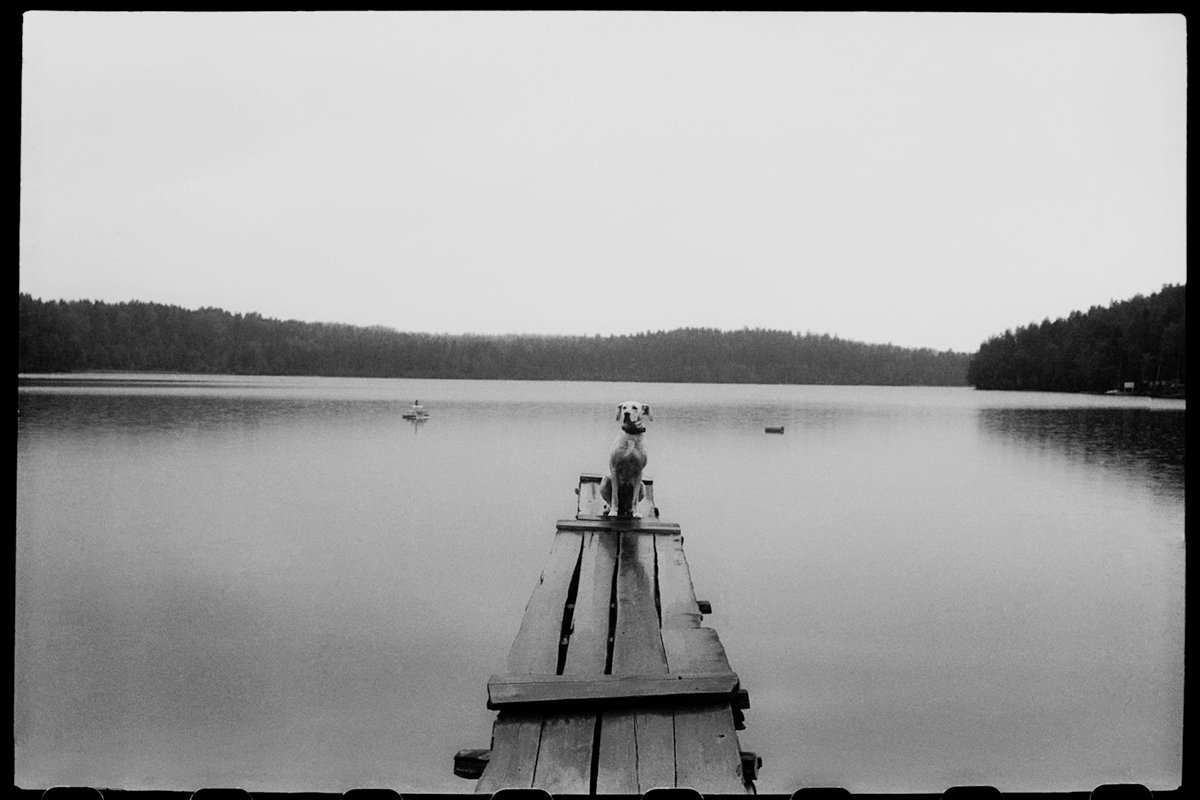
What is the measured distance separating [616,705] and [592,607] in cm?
101

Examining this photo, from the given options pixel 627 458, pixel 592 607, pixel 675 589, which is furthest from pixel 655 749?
pixel 627 458

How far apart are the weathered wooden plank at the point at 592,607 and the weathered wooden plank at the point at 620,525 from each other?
0.09 m

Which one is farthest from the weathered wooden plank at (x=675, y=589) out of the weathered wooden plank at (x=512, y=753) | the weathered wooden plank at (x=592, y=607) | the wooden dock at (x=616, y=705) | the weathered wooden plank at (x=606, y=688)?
the weathered wooden plank at (x=512, y=753)

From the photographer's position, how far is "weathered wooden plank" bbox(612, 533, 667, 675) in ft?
9.21

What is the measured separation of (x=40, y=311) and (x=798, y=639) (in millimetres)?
4778

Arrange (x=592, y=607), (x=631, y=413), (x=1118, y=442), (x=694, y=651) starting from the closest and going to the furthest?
1. (x=694, y=651)
2. (x=592, y=607)
3. (x=631, y=413)
4. (x=1118, y=442)

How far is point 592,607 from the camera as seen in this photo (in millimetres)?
3514

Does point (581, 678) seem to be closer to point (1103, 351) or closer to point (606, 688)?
point (606, 688)

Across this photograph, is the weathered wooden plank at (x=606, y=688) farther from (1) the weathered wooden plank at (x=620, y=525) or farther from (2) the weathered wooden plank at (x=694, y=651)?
(1) the weathered wooden plank at (x=620, y=525)

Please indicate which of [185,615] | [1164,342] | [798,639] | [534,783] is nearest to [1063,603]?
[798,639]

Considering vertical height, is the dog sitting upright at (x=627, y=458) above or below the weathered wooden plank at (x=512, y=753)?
above

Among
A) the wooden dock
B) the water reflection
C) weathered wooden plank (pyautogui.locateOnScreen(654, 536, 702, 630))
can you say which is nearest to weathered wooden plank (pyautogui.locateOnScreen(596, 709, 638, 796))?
the wooden dock

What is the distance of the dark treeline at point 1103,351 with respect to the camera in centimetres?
448

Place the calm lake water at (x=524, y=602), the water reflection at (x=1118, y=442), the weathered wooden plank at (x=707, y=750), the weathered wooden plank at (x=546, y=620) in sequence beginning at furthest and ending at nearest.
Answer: the water reflection at (x=1118, y=442)
the calm lake water at (x=524, y=602)
the weathered wooden plank at (x=546, y=620)
the weathered wooden plank at (x=707, y=750)
